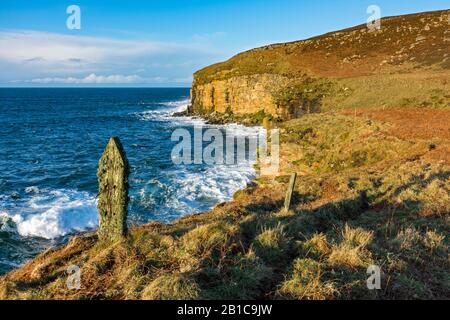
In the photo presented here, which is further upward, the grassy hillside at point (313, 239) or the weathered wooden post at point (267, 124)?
the weathered wooden post at point (267, 124)

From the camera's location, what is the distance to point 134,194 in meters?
26.7

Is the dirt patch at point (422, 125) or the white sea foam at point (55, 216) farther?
the dirt patch at point (422, 125)

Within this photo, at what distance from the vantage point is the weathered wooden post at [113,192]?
9.48 meters

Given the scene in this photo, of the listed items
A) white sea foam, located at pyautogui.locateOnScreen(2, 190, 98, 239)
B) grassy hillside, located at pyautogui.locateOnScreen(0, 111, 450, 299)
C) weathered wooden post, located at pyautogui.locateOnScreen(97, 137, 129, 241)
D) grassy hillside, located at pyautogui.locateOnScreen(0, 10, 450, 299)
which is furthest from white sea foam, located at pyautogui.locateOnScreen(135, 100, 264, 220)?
weathered wooden post, located at pyautogui.locateOnScreen(97, 137, 129, 241)

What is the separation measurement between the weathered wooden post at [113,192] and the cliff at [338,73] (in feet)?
119

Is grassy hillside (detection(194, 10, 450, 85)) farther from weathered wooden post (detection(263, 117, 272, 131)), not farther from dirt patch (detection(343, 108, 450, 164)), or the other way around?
dirt patch (detection(343, 108, 450, 164))

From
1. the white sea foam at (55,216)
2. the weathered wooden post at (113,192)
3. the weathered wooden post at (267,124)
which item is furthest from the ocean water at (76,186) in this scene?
the weathered wooden post at (113,192)

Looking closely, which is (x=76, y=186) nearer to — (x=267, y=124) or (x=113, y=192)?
(x=113, y=192)

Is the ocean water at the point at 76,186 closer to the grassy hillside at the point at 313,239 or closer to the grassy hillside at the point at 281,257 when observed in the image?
the grassy hillside at the point at 313,239

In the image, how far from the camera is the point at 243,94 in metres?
66.4

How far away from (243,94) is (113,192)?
58.4 meters

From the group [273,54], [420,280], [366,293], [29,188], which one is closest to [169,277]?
[366,293]

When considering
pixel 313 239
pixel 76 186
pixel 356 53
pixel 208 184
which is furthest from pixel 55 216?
pixel 356 53
